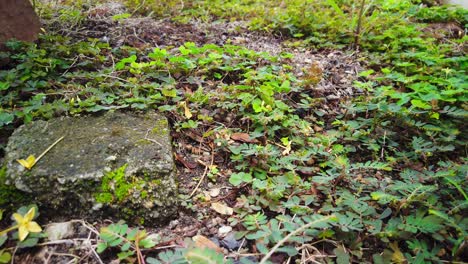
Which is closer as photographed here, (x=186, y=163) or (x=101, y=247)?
Result: (x=101, y=247)

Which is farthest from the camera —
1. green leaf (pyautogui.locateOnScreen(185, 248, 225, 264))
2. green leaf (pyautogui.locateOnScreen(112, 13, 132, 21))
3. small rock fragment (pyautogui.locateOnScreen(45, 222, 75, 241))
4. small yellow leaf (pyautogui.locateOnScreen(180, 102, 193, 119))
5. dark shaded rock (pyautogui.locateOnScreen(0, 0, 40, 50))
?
green leaf (pyautogui.locateOnScreen(112, 13, 132, 21))

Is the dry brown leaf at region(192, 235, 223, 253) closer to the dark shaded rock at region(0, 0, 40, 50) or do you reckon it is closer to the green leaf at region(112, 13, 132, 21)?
the dark shaded rock at region(0, 0, 40, 50)

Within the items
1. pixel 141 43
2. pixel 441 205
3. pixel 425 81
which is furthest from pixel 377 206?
pixel 141 43

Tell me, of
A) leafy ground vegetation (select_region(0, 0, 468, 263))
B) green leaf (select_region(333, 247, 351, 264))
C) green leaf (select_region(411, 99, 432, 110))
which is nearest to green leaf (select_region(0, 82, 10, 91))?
leafy ground vegetation (select_region(0, 0, 468, 263))

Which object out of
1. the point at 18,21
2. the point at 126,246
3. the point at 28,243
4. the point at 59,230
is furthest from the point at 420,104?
the point at 18,21

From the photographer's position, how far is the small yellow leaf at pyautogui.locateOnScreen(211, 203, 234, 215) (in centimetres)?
167

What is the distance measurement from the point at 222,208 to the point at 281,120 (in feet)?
2.76

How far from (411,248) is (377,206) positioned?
0.30 metres

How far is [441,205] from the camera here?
1536 mm

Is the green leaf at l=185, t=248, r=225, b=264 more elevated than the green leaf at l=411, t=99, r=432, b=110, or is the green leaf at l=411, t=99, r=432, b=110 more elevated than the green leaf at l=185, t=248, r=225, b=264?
the green leaf at l=411, t=99, r=432, b=110

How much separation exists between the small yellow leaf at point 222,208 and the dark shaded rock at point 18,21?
84.0 inches

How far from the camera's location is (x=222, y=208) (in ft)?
5.54

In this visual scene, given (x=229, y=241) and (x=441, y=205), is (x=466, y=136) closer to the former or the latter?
(x=441, y=205)

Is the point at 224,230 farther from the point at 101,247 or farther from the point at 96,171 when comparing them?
the point at 96,171
